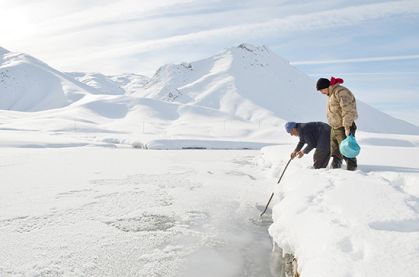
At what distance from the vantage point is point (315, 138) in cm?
721

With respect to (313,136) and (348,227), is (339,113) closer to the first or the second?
(313,136)

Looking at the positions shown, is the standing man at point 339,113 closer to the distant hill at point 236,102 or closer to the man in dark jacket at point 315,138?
the man in dark jacket at point 315,138

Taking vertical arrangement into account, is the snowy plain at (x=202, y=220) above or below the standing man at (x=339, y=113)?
below

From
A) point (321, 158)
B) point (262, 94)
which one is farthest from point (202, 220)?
point (262, 94)

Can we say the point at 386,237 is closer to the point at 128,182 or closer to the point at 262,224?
the point at 262,224

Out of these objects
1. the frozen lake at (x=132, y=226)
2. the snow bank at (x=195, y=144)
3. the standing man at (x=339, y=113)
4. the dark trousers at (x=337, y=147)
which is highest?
the standing man at (x=339, y=113)

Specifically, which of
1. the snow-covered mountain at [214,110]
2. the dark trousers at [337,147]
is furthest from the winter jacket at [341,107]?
the snow-covered mountain at [214,110]

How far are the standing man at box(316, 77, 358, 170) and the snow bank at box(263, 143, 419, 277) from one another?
3.02ft

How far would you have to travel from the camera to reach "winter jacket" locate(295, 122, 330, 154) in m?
7.12

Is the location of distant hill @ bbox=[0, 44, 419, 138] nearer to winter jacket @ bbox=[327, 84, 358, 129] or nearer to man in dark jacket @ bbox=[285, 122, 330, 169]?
man in dark jacket @ bbox=[285, 122, 330, 169]

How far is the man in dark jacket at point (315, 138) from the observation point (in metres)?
7.12

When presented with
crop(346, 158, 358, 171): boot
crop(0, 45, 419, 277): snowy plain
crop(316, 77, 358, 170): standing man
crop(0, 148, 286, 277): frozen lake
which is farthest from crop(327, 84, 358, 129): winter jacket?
crop(0, 148, 286, 277): frozen lake

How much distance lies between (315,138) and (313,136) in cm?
6


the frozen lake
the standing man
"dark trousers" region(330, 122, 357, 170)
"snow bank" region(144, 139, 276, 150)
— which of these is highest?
the standing man
